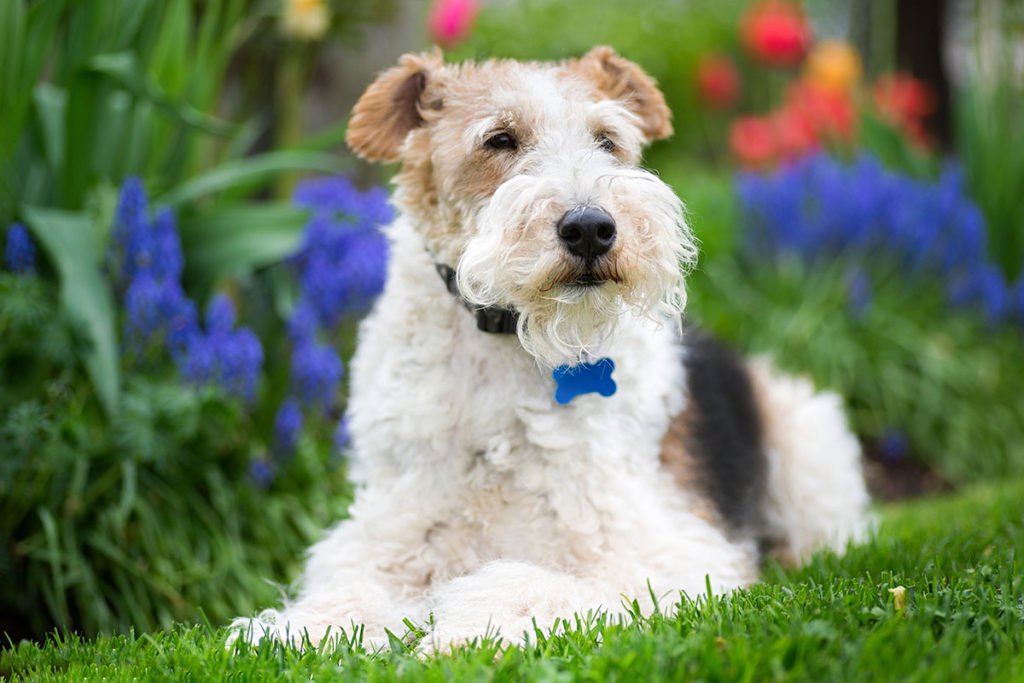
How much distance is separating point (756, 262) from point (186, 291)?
3.94m

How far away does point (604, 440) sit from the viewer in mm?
2662

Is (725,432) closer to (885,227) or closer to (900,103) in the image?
(885,227)

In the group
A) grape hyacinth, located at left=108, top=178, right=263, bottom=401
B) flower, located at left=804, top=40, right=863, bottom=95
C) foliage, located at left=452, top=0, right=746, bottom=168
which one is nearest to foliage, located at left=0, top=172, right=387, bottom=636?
grape hyacinth, located at left=108, top=178, right=263, bottom=401

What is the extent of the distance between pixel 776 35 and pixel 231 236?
6.63 meters

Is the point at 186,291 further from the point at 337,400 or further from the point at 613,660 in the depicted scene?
the point at 613,660

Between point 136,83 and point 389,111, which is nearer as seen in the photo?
point 389,111

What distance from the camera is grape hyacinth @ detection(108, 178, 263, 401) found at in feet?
11.7

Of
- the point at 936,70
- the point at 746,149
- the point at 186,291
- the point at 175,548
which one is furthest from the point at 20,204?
the point at 936,70

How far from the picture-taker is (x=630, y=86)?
10.2ft

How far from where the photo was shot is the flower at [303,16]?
15.5 feet

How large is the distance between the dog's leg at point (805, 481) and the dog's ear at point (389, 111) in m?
1.75

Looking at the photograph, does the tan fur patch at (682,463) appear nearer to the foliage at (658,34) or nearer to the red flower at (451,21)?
the red flower at (451,21)

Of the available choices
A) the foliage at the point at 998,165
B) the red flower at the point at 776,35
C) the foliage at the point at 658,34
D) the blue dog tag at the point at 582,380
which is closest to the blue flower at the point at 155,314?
the blue dog tag at the point at 582,380

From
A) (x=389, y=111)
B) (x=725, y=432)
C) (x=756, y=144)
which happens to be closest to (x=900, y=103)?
(x=756, y=144)
